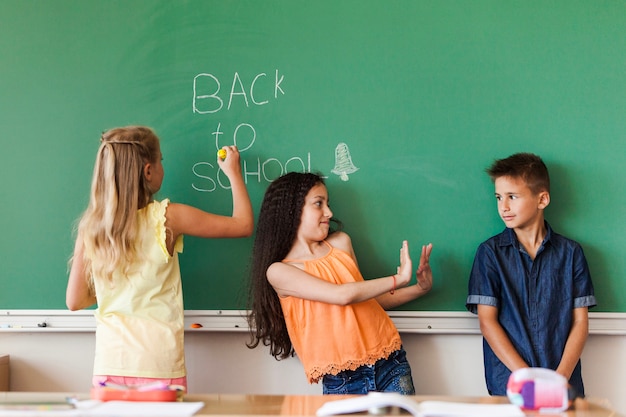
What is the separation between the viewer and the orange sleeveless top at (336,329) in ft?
7.30

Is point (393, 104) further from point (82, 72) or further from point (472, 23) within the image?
point (82, 72)

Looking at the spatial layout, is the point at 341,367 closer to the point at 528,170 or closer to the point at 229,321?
the point at 229,321

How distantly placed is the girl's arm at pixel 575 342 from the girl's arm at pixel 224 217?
1171 mm

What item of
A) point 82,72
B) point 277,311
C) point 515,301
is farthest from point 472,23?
point 82,72

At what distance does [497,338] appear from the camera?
2314 millimetres

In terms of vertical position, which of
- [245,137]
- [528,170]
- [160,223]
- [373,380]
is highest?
[245,137]

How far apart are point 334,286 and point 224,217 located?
1.50 feet

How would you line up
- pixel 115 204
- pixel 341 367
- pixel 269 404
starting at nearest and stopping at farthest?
pixel 269 404 < pixel 115 204 < pixel 341 367

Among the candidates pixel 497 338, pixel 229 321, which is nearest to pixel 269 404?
pixel 229 321

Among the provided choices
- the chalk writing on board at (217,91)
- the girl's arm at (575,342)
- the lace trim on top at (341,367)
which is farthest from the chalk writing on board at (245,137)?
the girl's arm at (575,342)

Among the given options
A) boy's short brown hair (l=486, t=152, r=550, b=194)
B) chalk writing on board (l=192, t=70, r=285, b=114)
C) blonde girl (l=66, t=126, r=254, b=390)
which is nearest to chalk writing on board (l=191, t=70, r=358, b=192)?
chalk writing on board (l=192, t=70, r=285, b=114)

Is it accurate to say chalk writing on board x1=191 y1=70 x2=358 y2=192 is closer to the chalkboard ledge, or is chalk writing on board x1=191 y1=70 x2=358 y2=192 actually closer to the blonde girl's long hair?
the blonde girl's long hair

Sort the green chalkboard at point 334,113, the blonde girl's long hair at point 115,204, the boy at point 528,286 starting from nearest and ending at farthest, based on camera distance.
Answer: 1. the blonde girl's long hair at point 115,204
2. the boy at point 528,286
3. the green chalkboard at point 334,113

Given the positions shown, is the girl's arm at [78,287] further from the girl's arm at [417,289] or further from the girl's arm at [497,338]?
the girl's arm at [497,338]
